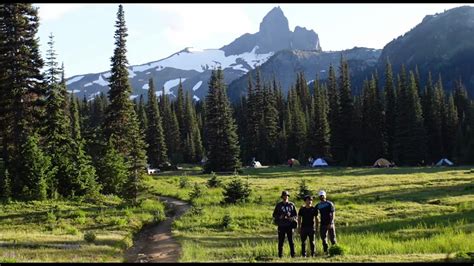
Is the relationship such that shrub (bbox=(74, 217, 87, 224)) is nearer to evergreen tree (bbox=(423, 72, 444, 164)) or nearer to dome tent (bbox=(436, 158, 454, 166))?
dome tent (bbox=(436, 158, 454, 166))

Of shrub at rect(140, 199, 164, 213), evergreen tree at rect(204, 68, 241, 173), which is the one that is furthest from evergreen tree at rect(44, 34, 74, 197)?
evergreen tree at rect(204, 68, 241, 173)

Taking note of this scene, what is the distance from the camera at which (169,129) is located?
116 m

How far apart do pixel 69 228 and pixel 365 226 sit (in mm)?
14941

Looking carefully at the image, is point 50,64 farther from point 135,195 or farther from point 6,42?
point 135,195

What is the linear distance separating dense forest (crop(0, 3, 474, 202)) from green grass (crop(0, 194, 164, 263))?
386 centimetres

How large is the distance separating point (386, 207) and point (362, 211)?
2528 millimetres

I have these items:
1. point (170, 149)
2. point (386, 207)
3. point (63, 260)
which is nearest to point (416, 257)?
point (63, 260)

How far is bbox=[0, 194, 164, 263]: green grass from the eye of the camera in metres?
19.3

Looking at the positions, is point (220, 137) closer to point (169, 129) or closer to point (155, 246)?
point (169, 129)

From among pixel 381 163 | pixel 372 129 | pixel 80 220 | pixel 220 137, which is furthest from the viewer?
pixel 372 129

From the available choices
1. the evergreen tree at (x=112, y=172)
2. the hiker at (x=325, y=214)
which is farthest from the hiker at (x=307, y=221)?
the evergreen tree at (x=112, y=172)

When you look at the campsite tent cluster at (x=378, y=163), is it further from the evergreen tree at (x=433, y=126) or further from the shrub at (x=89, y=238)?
the shrub at (x=89, y=238)

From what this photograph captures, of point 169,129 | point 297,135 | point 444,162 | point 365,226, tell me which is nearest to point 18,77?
point 365,226

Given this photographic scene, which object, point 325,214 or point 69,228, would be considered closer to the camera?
point 325,214
